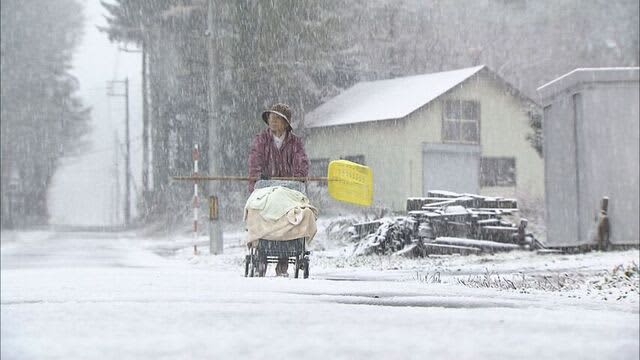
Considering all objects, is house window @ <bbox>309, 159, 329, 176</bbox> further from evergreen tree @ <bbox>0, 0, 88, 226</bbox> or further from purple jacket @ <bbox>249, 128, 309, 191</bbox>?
purple jacket @ <bbox>249, 128, 309, 191</bbox>

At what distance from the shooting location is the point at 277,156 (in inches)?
331

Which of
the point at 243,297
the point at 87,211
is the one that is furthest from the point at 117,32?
the point at 87,211

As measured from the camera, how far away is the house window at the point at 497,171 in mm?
30609

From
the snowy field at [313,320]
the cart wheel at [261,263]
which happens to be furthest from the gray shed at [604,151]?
the cart wheel at [261,263]

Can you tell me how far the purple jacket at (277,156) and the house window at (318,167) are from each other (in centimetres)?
2151

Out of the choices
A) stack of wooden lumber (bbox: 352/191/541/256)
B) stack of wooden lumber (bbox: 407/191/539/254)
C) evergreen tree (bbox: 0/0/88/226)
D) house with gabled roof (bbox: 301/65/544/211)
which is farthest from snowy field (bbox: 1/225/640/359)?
evergreen tree (bbox: 0/0/88/226)

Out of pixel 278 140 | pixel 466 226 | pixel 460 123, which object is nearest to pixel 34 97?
pixel 460 123

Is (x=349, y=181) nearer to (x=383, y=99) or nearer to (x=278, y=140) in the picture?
(x=278, y=140)

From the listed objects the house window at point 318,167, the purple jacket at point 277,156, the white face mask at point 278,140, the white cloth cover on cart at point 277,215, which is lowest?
the white cloth cover on cart at point 277,215

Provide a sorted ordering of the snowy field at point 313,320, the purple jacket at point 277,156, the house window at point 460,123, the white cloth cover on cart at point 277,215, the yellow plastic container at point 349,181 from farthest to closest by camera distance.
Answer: the house window at point 460,123, the yellow plastic container at point 349,181, the purple jacket at point 277,156, the white cloth cover on cart at point 277,215, the snowy field at point 313,320

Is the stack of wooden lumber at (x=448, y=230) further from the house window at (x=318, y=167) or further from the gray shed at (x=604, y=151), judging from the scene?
the house window at (x=318, y=167)

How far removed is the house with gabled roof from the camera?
30328mm

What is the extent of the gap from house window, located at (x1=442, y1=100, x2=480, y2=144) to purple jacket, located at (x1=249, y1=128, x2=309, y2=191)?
2307cm

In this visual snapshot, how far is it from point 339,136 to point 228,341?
26.2m
